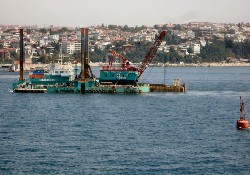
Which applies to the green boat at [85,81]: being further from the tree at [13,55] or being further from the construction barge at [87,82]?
the tree at [13,55]

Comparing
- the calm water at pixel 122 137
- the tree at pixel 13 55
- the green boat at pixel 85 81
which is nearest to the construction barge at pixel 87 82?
the green boat at pixel 85 81

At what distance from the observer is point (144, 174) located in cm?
2764

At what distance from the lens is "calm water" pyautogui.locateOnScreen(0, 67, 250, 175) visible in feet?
94.8

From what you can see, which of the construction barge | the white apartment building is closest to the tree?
the white apartment building

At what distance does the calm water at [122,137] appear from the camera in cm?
2889

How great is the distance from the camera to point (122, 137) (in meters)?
36.1

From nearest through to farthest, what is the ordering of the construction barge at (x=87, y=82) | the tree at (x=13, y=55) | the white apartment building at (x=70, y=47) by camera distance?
the construction barge at (x=87, y=82), the tree at (x=13, y=55), the white apartment building at (x=70, y=47)

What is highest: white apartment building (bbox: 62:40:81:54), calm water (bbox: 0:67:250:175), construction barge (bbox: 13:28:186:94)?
white apartment building (bbox: 62:40:81:54)

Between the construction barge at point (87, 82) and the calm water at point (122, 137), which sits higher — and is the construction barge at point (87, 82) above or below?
above

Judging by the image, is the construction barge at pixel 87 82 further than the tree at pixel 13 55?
No

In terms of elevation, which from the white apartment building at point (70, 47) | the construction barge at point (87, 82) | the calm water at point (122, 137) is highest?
the white apartment building at point (70, 47)

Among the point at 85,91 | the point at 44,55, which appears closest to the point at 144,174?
the point at 85,91

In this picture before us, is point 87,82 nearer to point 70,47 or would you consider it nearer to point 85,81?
point 85,81

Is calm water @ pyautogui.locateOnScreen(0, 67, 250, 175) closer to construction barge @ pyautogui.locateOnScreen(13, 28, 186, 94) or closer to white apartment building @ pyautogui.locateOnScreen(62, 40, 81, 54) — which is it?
construction barge @ pyautogui.locateOnScreen(13, 28, 186, 94)
